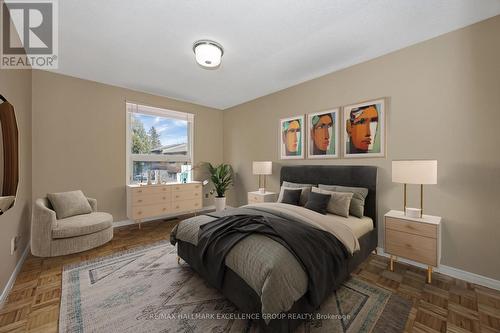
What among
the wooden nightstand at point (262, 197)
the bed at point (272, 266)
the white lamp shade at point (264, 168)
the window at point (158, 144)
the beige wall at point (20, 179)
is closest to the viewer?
the bed at point (272, 266)

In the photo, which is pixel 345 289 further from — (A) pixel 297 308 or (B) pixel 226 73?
(B) pixel 226 73

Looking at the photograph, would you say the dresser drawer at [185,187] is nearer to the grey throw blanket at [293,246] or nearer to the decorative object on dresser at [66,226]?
the decorative object on dresser at [66,226]

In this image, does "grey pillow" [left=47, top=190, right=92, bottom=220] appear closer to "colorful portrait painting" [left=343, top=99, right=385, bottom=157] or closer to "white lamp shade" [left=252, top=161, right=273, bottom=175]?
"white lamp shade" [left=252, top=161, right=273, bottom=175]

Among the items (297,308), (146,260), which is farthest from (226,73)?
(297,308)

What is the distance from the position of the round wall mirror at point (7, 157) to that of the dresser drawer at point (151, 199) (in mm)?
1872

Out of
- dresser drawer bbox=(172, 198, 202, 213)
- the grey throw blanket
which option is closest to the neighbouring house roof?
dresser drawer bbox=(172, 198, 202, 213)

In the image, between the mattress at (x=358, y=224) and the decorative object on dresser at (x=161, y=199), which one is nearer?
the mattress at (x=358, y=224)

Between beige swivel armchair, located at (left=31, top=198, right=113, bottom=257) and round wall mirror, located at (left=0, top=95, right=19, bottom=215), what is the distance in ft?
2.73

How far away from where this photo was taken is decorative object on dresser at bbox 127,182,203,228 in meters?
3.70

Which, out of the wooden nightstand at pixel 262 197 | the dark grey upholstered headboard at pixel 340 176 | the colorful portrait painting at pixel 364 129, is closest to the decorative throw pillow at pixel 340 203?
the dark grey upholstered headboard at pixel 340 176

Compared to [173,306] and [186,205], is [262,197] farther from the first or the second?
[173,306]

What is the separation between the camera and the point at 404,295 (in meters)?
1.91

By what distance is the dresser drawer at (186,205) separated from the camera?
4209 mm

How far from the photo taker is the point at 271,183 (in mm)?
4305
